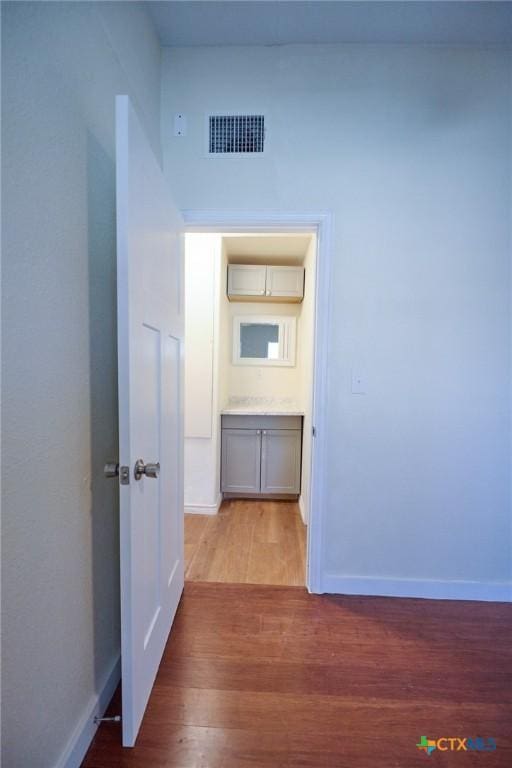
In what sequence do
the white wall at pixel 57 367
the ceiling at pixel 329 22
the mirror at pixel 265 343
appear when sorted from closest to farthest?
the white wall at pixel 57 367
the ceiling at pixel 329 22
the mirror at pixel 265 343

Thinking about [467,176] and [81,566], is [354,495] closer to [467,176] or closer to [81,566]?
[81,566]

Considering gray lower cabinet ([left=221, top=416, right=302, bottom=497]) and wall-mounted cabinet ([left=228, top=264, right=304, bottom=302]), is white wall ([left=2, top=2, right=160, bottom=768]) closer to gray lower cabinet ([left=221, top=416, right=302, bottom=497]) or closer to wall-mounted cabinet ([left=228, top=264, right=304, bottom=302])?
gray lower cabinet ([left=221, top=416, right=302, bottom=497])

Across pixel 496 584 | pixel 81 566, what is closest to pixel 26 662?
pixel 81 566

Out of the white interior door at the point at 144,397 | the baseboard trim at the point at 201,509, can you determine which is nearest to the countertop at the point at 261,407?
the baseboard trim at the point at 201,509

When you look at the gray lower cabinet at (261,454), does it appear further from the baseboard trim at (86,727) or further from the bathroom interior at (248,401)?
the baseboard trim at (86,727)

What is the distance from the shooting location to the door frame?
1647 mm

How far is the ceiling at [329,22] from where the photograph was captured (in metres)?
1.39

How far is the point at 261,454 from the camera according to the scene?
9.45 feet

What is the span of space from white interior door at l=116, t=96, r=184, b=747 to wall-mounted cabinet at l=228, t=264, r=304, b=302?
1.56m

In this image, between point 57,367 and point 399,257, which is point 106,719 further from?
point 399,257

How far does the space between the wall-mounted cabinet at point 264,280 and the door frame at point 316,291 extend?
4.29 ft

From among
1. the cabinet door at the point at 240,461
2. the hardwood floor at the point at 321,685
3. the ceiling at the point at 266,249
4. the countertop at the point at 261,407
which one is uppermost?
the ceiling at the point at 266,249

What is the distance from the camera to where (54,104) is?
841 millimetres

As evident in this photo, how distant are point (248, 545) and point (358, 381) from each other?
1.42m
